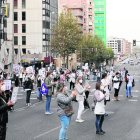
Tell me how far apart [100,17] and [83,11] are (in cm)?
3809

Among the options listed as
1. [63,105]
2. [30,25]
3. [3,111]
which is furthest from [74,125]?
[30,25]

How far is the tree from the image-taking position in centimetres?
6378

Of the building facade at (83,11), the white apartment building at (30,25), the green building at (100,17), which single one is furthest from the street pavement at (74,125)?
the green building at (100,17)

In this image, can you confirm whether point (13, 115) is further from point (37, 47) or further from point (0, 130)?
point (37, 47)

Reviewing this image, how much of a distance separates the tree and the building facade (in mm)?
47268

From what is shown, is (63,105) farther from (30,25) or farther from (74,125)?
(30,25)

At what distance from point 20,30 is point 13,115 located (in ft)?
198

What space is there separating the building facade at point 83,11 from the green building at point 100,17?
65.3 feet

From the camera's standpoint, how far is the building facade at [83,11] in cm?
12075

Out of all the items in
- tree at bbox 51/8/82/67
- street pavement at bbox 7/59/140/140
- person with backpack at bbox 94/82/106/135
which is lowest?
street pavement at bbox 7/59/140/140

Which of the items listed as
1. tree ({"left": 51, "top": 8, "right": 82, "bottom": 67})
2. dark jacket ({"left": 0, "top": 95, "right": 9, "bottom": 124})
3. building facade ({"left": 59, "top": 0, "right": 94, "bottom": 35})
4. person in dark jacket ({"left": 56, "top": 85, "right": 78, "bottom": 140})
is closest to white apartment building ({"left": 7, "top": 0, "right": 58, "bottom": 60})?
tree ({"left": 51, "top": 8, "right": 82, "bottom": 67})

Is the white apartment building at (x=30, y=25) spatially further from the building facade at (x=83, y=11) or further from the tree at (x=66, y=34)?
the building facade at (x=83, y=11)

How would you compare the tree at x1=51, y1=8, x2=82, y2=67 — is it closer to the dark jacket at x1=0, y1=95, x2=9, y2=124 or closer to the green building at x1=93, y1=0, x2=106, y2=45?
the dark jacket at x1=0, y1=95, x2=9, y2=124

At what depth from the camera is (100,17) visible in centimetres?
16525
